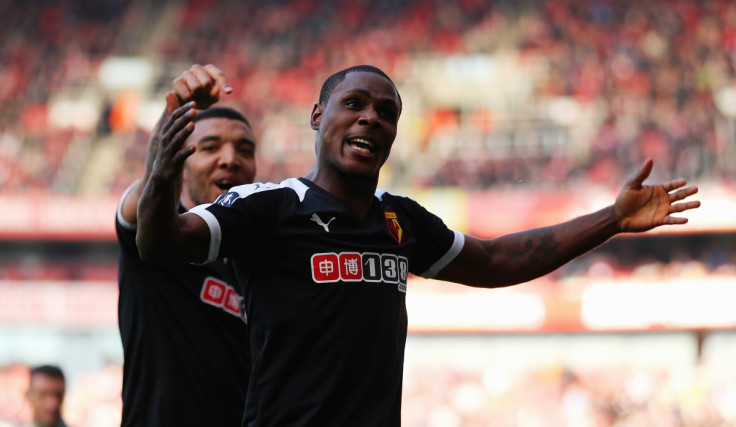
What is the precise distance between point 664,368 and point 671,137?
4.33 metres

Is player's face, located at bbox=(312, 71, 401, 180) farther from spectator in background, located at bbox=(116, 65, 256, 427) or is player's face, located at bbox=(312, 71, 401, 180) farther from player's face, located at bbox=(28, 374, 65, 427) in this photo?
player's face, located at bbox=(28, 374, 65, 427)

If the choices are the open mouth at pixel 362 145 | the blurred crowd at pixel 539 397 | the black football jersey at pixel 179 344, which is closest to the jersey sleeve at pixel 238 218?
the open mouth at pixel 362 145

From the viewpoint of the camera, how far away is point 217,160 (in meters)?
3.90

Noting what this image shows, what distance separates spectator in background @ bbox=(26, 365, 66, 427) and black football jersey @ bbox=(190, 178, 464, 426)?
3.25 meters

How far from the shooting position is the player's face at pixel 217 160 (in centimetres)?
388

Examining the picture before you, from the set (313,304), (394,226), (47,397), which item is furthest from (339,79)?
(47,397)

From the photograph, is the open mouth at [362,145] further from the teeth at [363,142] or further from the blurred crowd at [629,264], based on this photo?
the blurred crowd at [629,264]

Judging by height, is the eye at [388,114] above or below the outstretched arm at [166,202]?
above

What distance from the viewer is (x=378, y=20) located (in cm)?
2392

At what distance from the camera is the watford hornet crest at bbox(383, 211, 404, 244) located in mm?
2829

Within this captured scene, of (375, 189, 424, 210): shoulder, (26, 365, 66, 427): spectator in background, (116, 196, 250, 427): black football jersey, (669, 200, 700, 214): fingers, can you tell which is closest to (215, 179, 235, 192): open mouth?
(116, 196, 250, 427): black football jersey

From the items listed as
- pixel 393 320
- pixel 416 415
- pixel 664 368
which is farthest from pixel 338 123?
pixel 664 368

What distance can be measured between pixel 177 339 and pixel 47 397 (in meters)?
2.40

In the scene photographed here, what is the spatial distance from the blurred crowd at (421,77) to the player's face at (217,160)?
495 inches
